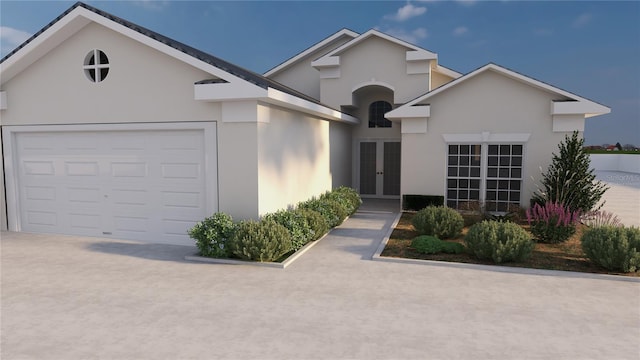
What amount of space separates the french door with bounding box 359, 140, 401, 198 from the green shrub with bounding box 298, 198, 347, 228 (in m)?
6.77

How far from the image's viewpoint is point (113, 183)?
1041 cm

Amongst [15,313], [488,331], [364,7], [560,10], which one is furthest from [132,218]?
[560,10]

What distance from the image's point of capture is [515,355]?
4.64m

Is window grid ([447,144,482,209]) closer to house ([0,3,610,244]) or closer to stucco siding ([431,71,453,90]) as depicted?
house ([0,3,610,244])

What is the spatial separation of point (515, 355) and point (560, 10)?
131 feet

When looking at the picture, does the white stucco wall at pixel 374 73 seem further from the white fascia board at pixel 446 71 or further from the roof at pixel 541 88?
the roof at pixel 541 88

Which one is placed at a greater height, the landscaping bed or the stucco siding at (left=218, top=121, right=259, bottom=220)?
the stucco siding at (left=218, top=121, right=259, bottom=220)

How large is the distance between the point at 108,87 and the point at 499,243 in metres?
9.55

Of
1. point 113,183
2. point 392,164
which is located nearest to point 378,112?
point 392,164

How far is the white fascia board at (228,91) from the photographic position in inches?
337

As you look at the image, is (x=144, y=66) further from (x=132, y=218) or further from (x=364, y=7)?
(x=364, y=7)

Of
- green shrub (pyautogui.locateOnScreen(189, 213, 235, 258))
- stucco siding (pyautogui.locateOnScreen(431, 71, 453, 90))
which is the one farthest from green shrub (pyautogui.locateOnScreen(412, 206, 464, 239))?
stucco siding (pyautogui.locateOnScreen(431, 71, 453, 90))

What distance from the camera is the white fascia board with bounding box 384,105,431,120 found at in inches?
537

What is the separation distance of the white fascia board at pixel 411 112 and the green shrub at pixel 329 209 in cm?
384
